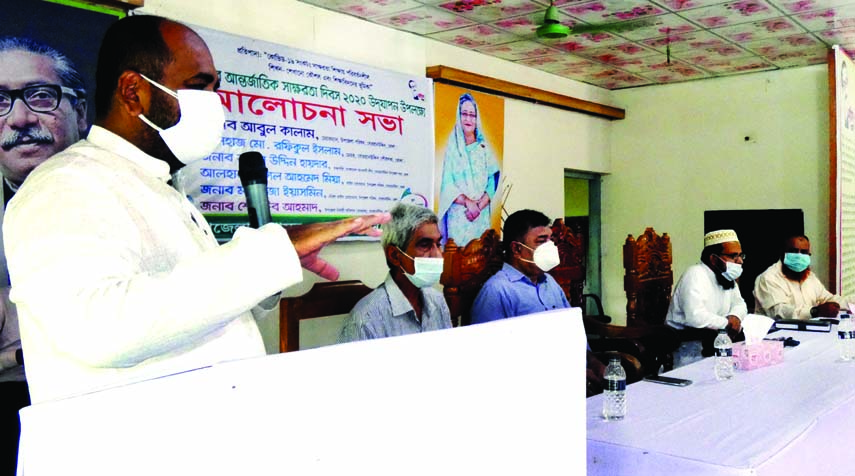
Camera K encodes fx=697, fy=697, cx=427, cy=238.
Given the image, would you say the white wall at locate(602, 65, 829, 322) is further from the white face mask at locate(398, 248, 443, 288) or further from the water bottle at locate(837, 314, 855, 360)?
the white face mask at locate(398, 248, 443, 288)

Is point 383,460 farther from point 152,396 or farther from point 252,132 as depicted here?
point 252,132

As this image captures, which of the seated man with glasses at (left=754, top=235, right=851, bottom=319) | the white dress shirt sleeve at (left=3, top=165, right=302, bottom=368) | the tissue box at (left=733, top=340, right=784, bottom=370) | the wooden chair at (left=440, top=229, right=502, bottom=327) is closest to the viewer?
the white dress shirt sleeve at (left=3, top=165, right=302, bottom=368)

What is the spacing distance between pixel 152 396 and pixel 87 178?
0.54m

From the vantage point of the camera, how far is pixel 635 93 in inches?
217

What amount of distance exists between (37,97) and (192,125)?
1440 millimetres

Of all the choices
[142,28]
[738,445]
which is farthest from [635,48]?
[142,28]

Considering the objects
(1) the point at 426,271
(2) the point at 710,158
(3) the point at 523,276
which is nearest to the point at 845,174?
(2) the point at 710,158

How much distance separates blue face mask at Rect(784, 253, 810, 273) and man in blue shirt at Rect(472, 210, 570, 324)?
190cm

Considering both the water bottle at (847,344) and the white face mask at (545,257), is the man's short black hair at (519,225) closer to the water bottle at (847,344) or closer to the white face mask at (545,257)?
the white face mask at (545,257)

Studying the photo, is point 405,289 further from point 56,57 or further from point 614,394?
point 56,57

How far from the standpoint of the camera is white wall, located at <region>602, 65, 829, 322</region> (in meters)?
4.81

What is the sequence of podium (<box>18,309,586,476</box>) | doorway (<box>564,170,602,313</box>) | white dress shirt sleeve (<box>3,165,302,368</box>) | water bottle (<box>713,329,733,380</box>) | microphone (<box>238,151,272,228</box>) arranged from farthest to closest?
1. doorway (<box>564,170,602,313</box>)
2. water bottle (<box>713,329,733,380</box>)
3. microphone (<box>238,151,272,228</box>)
4. white dress shirt sleeve (<box>3,165,302,368</box>)
5. podium (<box>18,309,586,476</box>)

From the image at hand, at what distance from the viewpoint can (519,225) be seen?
308 centimetres

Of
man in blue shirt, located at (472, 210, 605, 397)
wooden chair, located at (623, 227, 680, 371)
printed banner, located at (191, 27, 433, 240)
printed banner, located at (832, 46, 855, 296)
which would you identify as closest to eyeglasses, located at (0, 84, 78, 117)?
printed banner, located at (191, 27, 433, 240)
